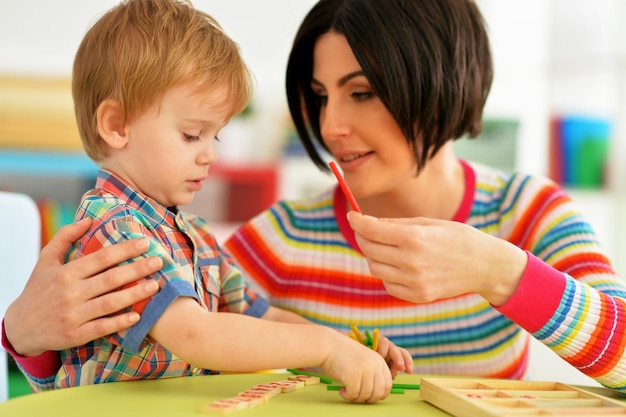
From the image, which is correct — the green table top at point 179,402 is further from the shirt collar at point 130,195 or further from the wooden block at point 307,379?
the shirt collar at point 130,195

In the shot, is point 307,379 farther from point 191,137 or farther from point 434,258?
point 191,137

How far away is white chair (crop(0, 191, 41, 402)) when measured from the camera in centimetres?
135

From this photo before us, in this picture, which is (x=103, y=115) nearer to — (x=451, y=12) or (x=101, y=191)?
(x=101, y=191)

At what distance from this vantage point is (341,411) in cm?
89

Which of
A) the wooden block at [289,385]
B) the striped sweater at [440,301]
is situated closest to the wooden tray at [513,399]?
the wooden block at [289,385]

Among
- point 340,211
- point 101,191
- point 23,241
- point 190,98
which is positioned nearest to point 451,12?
point 340,211

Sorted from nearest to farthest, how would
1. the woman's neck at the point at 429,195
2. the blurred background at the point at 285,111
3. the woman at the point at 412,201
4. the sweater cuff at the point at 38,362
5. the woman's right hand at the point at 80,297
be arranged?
1. the woman's right hand at the point at 80,297
2. the sweater cuff at the point at 38,362
3. the woman at the point at 412,201
4. the woman's neck at the point at 429,195
5. the blurred background at the point at 285,111

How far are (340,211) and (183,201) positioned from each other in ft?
1.58

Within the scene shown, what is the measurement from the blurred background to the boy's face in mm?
2300

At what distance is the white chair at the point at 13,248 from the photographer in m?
1.35

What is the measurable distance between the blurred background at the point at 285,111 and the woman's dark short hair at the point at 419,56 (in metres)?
2.14

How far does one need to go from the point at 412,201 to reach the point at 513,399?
67 cm

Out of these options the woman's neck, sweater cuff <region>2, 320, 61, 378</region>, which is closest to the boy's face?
sweater cuff <region>2, 320, 61, 378</region>

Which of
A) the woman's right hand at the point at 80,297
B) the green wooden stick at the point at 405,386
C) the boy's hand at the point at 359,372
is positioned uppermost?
the woman's right hand at the point at 80,297
